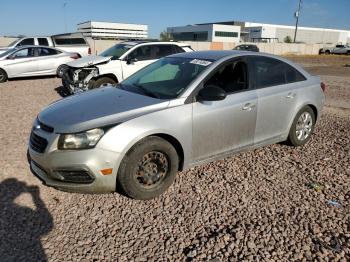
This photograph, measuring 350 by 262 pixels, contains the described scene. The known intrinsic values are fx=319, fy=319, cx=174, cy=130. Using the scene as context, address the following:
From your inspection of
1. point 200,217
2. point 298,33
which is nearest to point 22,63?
point 200,217

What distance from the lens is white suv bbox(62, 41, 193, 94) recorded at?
8672 millimetres

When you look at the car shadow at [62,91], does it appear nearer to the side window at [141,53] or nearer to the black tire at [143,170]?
the side window at [141,53]

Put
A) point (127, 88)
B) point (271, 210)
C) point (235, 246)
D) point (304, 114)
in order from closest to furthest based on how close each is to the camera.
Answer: point (235, 246), point (271, 210), point (127, 88), point (304, 114)

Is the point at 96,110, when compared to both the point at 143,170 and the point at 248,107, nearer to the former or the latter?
the point at 143,170

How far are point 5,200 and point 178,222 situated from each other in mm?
1936

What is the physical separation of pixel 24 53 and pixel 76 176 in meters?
11.4

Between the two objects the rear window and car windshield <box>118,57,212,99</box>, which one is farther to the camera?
the rear window

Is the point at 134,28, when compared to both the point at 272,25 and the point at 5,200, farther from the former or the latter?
the point at 5,200

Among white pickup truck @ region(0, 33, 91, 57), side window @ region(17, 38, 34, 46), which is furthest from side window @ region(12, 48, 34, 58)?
side window @ region(17, 38, 34, 46)

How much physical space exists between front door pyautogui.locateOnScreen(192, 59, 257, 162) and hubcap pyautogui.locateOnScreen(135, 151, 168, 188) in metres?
0.44

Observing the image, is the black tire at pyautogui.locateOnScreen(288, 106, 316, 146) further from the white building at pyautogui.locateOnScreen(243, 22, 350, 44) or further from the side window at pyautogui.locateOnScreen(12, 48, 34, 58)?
the white building at pyautogui.locateOnScreen(243, 22, 350, 44)

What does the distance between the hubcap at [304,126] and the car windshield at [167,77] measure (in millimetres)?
2003

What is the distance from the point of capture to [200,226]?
10.4 feet

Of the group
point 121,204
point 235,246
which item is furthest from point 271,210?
point 121,204
